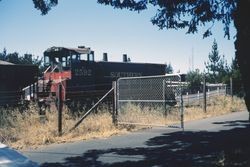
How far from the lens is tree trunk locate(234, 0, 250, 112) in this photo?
286 inches

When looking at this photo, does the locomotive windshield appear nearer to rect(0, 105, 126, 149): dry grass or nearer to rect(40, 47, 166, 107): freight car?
rect(40, 47, 166, 107): freight car

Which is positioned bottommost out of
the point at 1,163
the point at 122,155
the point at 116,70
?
the point at 122,155

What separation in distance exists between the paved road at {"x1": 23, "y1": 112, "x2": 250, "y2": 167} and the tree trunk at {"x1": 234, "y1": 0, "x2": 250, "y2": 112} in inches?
62.1

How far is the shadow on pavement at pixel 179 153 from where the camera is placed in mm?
7785

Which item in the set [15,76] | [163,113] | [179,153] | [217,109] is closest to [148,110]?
[163,113]

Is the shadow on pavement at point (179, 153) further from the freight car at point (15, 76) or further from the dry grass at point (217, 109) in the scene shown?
the freight car at point (15, 76)

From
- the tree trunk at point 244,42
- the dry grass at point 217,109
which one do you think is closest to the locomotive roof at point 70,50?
the dry grass at point 217,109

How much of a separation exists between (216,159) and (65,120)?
662 cm

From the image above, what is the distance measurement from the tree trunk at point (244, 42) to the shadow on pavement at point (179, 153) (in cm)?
133

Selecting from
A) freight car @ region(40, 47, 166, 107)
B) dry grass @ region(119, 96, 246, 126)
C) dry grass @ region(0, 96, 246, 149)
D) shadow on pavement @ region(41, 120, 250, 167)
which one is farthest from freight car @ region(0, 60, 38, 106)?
shadow on pavement @ region(41, 120, 250, 167)

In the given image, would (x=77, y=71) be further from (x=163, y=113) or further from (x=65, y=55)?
(x=163, y=113)

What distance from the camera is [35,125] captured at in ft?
40.8

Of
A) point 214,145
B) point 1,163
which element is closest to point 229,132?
point 214,145

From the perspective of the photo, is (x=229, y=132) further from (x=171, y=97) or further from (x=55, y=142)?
(x=171, y=97)
